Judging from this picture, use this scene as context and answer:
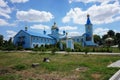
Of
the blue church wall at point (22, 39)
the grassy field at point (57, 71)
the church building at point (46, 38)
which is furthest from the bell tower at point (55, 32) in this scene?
the grassy field at point (57, 71)

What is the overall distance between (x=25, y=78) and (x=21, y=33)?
44.2 metres

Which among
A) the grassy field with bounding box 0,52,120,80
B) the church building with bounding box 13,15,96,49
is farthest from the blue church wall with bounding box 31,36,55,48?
the grassy field with bounding box 0,52,120,80

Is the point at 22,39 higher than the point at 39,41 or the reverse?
higher

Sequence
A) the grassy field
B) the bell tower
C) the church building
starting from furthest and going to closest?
the bell tower, the church building, the grassy field

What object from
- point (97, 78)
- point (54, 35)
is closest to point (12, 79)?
point (97, 78)

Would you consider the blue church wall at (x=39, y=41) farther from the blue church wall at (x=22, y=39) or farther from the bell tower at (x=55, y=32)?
the bell tower at (x=55, y=32)

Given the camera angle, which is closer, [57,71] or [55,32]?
[57,71]

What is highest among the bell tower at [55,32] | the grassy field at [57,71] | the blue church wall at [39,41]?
the bell tower at [55,32]

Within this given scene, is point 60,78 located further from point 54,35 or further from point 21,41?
point 54,35

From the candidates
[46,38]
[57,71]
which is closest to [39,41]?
[46,38]

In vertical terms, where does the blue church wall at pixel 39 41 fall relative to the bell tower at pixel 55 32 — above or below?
below

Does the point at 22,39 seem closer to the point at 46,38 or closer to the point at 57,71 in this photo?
the point at 46,38

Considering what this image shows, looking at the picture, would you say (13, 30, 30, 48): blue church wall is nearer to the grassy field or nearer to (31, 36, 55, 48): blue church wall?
(31, 36, 55, 48): blue church wall

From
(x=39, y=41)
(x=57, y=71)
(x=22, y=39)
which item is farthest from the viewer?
(x=39, y=41)
